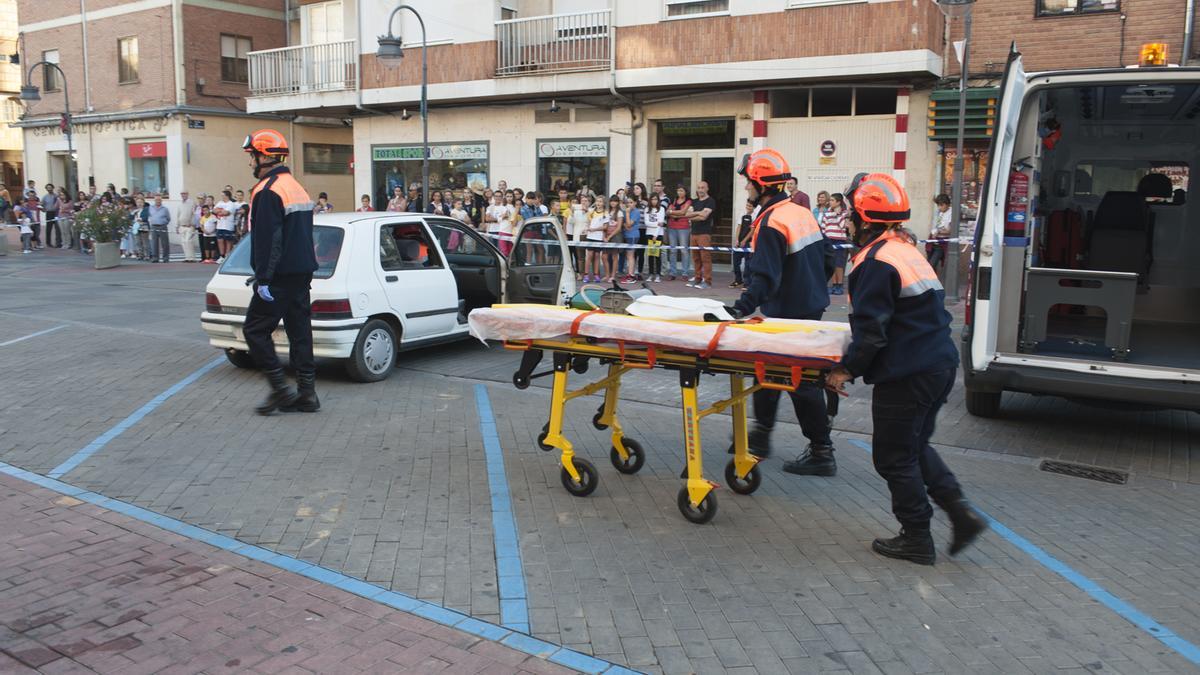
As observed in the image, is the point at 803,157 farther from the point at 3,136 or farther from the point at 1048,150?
the point at 3,136

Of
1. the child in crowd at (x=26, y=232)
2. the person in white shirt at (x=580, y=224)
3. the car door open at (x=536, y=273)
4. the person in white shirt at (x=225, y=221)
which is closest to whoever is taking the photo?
the car door open at (x=536, y=273)

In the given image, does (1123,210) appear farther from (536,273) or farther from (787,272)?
(536,273)

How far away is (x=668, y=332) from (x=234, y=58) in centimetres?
3043

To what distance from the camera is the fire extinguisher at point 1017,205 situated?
752 cm

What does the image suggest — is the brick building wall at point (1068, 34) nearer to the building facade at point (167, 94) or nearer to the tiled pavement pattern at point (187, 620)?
the tiled pavement pattern at point (187, 620)

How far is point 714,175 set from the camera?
20.3 metres

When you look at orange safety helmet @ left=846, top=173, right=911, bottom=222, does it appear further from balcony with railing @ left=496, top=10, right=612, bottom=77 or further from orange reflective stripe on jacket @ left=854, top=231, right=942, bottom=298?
balcony with railing @ left=496, top=10, right=612, bottom=77

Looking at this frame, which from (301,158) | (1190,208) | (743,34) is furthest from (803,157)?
(301,158)

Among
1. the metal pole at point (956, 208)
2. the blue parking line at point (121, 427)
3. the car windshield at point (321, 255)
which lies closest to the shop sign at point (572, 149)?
the metal pole at point (956, 208)

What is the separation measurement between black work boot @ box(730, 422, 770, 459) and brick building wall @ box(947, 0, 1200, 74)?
11.8 m

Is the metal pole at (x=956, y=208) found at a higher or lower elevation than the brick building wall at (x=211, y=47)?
lower

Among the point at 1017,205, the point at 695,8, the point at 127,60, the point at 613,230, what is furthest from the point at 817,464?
the point at 127,60

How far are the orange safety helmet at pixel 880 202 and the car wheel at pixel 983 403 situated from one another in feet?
11.9

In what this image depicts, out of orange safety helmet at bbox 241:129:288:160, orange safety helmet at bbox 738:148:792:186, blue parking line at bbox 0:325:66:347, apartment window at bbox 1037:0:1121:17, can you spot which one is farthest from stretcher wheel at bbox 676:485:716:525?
apartment window at bbox 1037:0:1121:17
